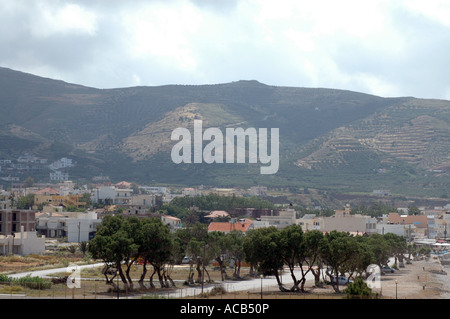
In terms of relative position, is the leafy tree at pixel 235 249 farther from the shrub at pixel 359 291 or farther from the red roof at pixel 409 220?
the red roof at pixel 409 220

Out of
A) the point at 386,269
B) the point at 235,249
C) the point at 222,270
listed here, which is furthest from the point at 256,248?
the point at 386,269

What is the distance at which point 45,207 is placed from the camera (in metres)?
110

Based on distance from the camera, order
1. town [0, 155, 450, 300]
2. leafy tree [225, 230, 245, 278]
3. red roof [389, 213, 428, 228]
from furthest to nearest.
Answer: red roof [389, 213, 428, 228], leafy tree [225, 230, 245, 278], town [0, 155, 450, 300]

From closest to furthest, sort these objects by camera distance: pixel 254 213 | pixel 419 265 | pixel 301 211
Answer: pixel 419 265, pixel 254 213, pixel 301 211

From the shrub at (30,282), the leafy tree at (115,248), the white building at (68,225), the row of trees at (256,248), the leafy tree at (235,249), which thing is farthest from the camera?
the white building at (68,225)

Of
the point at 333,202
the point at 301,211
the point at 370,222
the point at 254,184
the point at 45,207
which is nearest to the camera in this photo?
the point at 370,222

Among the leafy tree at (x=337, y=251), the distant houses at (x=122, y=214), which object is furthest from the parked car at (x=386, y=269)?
the leafy tree at (x=337, y=251)

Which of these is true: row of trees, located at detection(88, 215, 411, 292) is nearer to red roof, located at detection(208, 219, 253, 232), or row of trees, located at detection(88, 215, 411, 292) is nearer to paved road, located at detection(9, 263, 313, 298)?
paved road, located at detection(9, 263, 313, 298)

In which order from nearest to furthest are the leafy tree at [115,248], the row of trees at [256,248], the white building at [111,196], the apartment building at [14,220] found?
the leafy tree at [115,248] → the row of trees at [256,248] → the apartment building at [14,220] → the white building at [111,196]

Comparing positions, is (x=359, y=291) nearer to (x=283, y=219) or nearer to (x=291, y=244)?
(x=291, y=244)

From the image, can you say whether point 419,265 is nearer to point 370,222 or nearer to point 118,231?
point 370,222

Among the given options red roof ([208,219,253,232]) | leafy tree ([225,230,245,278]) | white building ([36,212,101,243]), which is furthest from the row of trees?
white building ([36,212,101,243])
